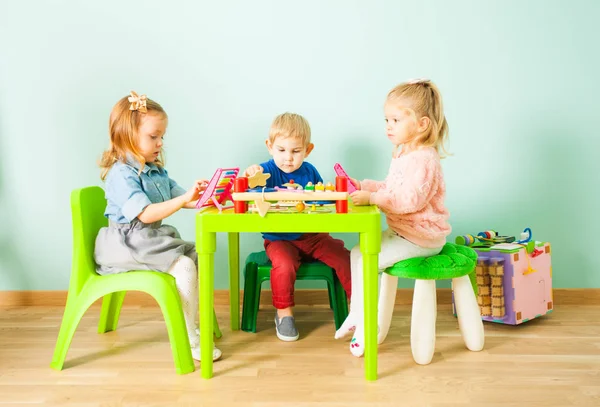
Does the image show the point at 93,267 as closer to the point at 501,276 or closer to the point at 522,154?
the point at 501,276

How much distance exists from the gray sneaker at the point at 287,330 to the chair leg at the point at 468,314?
1.94 ft

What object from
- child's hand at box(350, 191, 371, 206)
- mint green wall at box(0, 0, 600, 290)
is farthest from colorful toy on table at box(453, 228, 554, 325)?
child's hand at box(350, 191, 371, 206)

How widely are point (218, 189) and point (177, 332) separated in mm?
465

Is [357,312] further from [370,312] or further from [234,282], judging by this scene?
[234,282]

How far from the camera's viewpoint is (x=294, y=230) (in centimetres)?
181

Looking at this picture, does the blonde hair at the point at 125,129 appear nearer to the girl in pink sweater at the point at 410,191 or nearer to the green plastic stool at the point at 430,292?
the girl in pink sweater at the point at 410,191

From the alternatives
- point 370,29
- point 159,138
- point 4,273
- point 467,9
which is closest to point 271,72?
point 370,29

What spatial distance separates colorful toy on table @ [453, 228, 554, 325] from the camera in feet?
7.68

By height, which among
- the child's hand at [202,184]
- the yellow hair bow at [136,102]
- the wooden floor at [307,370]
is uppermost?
the yellow hair bow at [136,102]

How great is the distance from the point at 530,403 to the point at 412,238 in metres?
0.63

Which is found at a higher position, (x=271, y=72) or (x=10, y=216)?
(x=271, y=72)

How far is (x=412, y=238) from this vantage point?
81.3 inches

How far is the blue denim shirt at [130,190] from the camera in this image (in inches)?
80.4

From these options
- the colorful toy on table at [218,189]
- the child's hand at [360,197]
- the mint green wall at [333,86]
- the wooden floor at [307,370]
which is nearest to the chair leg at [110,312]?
the wooden floor at [307,370]
